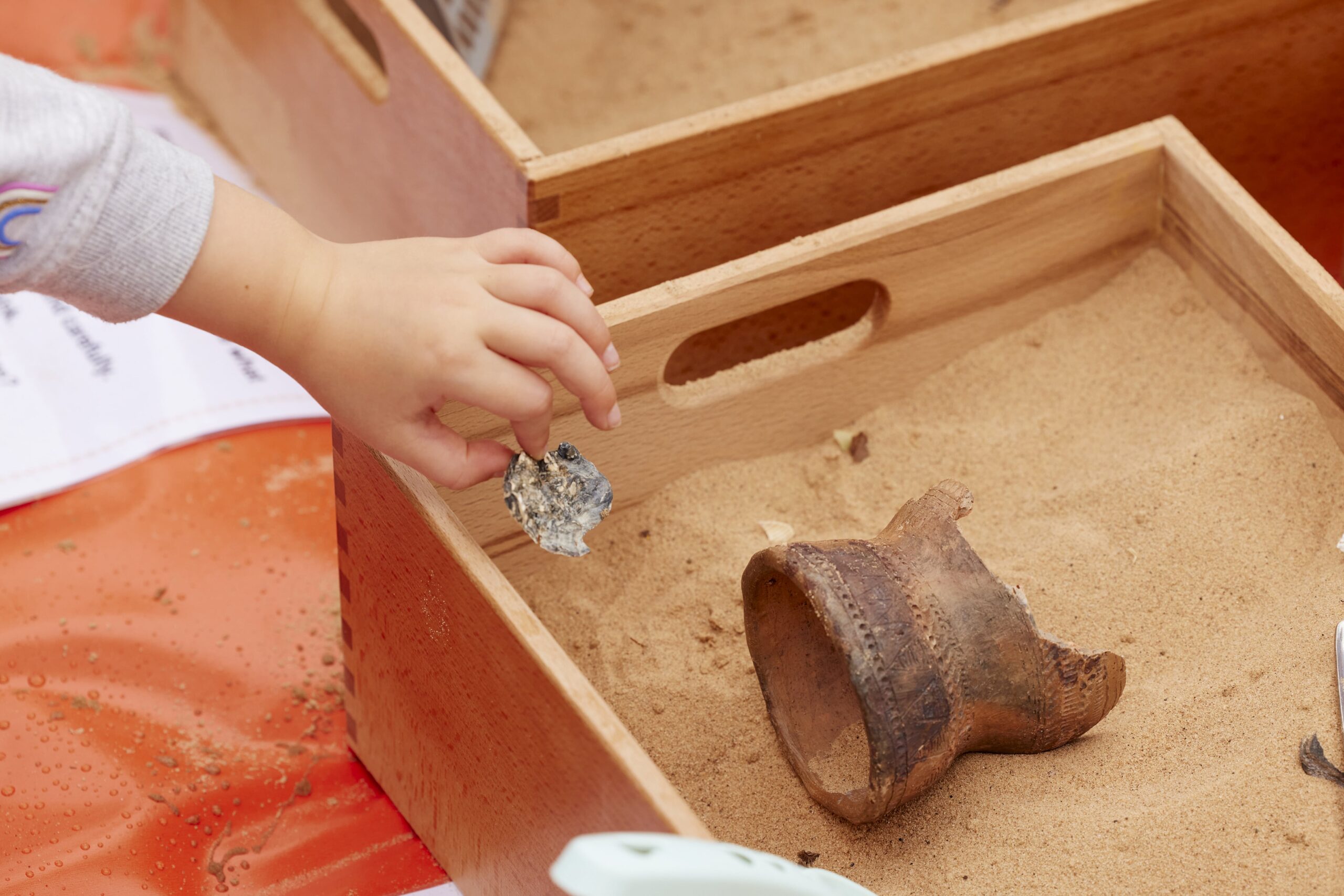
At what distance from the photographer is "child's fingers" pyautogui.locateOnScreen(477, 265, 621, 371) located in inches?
27.4

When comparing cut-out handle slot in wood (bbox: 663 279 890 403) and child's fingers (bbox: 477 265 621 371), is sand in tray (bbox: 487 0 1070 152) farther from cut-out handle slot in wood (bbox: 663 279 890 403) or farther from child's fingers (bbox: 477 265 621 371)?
child's fingers (bbox: 477 265 621 371)

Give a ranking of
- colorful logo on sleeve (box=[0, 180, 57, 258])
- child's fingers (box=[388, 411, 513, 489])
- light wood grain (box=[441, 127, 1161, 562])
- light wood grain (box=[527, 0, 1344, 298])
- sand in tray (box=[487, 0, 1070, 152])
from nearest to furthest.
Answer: colorful logo on sleeve (box=[0, 180, 57, 258]) → child's fingers (box=[388, 411, 513, 489]) → light wood grain (box=[441, 127, 1161, 562]) → light wood grain (box=[527, 0, 1344, 298]) → sand in tray (box=[487, 0, 1070, 152])

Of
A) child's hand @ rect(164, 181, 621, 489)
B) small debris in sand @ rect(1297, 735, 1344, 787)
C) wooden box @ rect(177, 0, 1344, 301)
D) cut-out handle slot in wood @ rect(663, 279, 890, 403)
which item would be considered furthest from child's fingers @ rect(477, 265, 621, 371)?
small debris in sand @ rect(1297, 735, 1344, 787)

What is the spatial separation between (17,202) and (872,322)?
60cm

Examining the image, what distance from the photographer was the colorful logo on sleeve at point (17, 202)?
2.00 ft

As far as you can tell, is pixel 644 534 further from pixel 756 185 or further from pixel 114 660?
pixel 114 660

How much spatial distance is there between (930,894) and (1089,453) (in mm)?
382

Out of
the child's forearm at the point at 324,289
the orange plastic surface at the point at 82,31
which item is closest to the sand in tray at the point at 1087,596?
the child's forearm at the point at 324,289

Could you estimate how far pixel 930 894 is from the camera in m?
0.74

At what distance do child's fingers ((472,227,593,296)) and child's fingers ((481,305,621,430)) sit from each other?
45 millimetres

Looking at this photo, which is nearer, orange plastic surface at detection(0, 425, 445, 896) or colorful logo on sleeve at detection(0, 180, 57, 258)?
colorful logo on sleeve at detection(0, 180, 57, 258)

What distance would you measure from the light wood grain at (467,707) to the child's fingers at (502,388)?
0.09 m

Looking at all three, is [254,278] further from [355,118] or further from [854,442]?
[355,118]

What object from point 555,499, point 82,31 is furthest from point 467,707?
point 82,31
